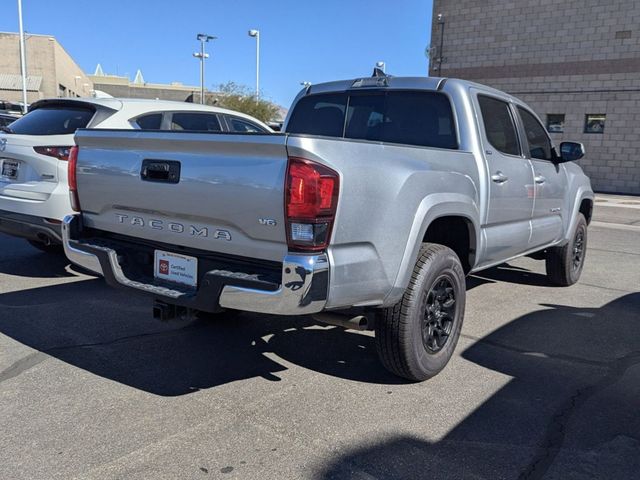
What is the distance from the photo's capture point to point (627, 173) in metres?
23.7

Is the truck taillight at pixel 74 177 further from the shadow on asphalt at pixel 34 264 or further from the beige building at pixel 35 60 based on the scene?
the beige building at pixel 35 60

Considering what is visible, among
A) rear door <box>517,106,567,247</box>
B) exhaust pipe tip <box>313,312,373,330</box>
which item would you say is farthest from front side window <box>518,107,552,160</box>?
exhaust pipe tip <box>313,312,373,330</box>

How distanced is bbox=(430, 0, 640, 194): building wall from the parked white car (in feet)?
71.9

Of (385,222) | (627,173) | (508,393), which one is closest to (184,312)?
(385,222)

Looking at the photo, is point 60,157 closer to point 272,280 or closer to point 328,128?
point 328,128

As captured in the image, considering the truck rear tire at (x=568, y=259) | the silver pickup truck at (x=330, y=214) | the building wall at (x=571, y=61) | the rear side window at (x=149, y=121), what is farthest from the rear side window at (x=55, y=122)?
the building wall at (x=571, y=61)

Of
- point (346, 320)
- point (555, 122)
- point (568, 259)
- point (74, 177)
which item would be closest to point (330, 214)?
point (346, 320)

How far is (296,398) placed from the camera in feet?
11.6

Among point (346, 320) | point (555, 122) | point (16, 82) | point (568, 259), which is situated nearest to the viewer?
point (346, 320)

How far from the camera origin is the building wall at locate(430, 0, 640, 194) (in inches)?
901

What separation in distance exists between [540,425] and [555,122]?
24464 millimetres

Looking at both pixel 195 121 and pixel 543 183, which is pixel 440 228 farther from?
pixel 195 121

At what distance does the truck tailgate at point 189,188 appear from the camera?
115 inches

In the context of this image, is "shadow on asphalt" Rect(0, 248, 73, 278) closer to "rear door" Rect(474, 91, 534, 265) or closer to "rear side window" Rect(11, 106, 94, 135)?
"rear side window" Rect(11, 106, 94, 135)
